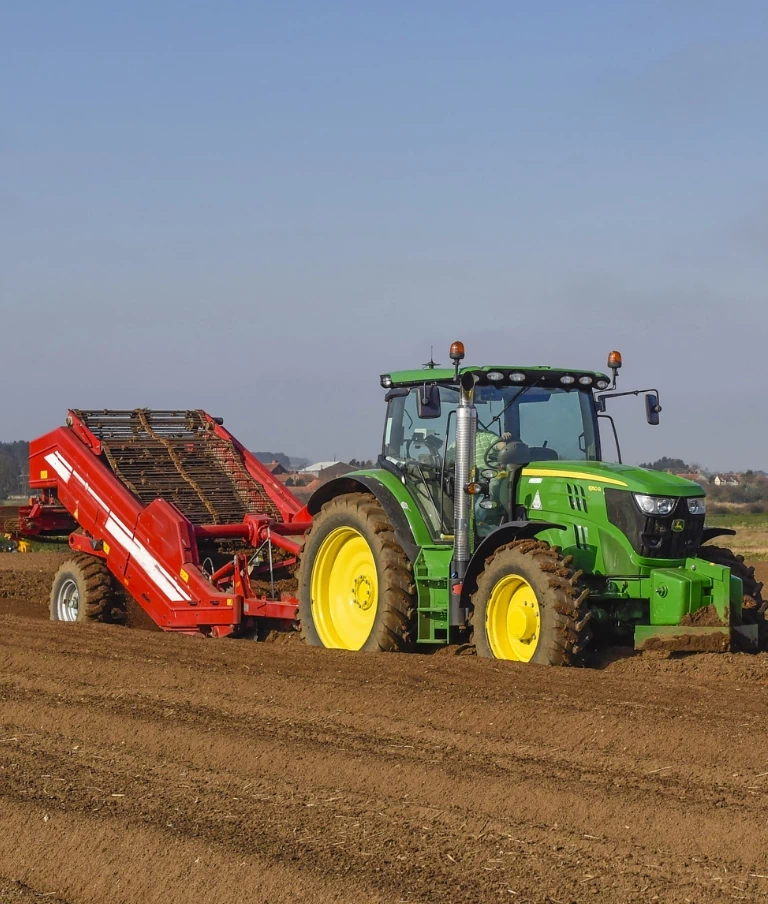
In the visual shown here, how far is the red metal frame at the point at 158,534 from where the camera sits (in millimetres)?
11031

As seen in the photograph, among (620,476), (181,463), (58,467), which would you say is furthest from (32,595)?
(620,476)

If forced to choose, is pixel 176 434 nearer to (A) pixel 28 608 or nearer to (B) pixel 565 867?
(A) pixel 28 608

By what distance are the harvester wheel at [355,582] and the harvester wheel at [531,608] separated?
74 cm

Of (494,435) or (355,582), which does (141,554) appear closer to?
(355,582)

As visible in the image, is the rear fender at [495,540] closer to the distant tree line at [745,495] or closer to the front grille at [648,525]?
the front grille at [648,525]

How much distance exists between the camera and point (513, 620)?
8750 millimetres

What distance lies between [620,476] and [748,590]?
1.34 metres

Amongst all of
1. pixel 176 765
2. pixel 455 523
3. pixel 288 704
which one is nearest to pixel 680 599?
pixel 455 523

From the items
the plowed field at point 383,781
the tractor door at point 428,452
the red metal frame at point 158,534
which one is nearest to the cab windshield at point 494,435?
the tractor door at point 428,452

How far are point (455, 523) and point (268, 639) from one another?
8.71 feet

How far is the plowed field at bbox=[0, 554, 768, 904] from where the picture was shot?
4.52 metres

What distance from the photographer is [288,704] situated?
293 inches

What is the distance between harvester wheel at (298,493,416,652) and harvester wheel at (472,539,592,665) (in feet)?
2.43

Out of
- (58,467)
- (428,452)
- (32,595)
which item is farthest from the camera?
(32,595)
